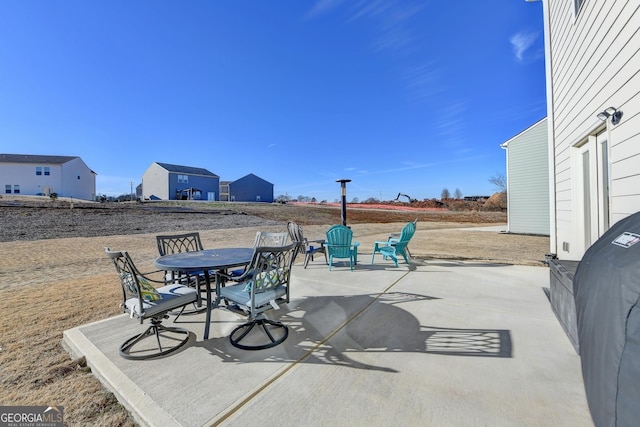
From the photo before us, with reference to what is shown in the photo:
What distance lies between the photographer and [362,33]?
9688 millimetres

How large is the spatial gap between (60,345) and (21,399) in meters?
0.87

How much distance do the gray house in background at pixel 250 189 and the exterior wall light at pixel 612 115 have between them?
38096mm

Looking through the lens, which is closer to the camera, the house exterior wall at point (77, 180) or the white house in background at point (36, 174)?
the white house in background at point (36, 174)

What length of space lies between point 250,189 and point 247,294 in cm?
3880

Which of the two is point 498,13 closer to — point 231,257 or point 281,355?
point 231,257

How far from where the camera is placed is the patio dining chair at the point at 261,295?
2.33 meters

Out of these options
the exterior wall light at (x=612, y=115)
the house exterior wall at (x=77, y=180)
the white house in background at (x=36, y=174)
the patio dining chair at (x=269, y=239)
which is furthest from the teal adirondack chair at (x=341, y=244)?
the house exterior wall at (x=77, y=180)

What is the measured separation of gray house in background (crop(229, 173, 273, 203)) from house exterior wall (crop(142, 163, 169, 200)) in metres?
7.89

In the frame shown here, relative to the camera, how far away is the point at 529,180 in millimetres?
Answer: 11523

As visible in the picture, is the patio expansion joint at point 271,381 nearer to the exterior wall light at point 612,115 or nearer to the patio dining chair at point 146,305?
the patio dining chair at point 146,305

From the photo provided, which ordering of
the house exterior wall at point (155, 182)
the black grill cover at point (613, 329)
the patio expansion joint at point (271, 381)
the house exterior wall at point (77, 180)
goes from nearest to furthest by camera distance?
1. the black grill cover at point (613, 329)
2. the patio expansion joint at point (271, 381)
3. the house exterior wall at point (77, 180)
4. the house exterior wall at point (155, 182)

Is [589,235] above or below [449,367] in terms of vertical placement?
above

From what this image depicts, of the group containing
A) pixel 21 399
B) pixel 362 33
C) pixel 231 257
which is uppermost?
pixel 362 33

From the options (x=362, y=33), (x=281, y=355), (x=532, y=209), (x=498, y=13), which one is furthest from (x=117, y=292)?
(x=532, y=209)
